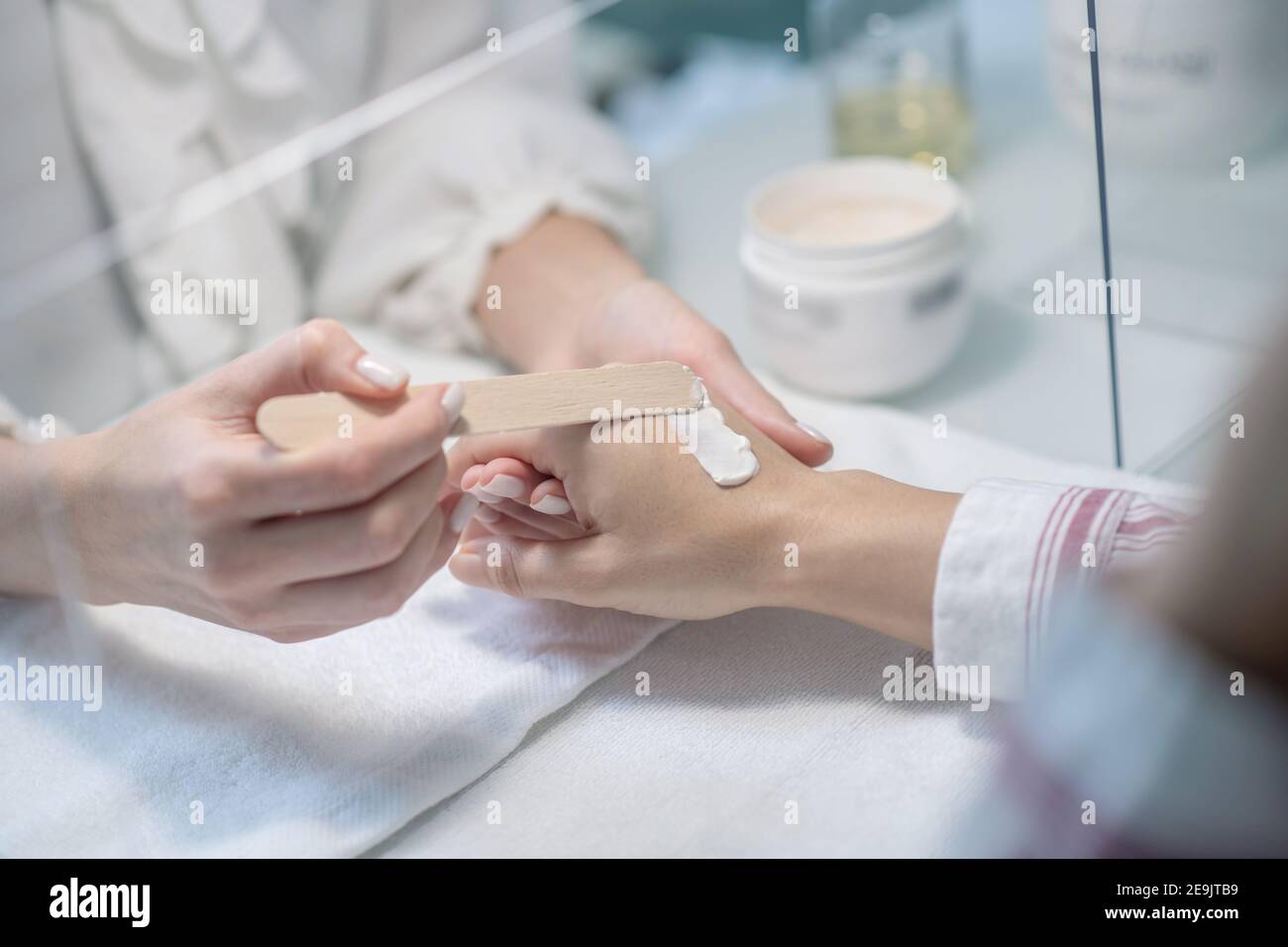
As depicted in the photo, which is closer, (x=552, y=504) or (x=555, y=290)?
(x=552, y=504)

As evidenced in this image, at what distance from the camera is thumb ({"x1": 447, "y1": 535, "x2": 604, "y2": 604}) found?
23.5 inches

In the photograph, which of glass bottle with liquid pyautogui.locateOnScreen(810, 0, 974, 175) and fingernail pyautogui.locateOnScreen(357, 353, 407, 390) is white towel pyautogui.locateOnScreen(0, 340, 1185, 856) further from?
glass bottle with liquid pyautogui.locateOnScreen(810, 0, 974, 175)

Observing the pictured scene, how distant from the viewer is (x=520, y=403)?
0.54 m

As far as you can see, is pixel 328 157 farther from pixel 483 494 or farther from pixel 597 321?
pixel 483 494

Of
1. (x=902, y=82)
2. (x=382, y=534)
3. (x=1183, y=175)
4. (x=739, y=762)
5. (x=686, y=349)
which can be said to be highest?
(x=902, y=82)

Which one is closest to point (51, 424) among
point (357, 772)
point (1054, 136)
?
point (357, 772)

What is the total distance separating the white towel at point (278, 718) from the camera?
1.76ft

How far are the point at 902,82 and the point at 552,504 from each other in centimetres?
60

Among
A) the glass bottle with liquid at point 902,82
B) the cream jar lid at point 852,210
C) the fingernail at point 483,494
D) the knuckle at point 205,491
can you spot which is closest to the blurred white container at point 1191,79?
the cream jar lid at point 852,210

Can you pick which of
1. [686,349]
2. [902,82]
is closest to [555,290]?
[686,349]

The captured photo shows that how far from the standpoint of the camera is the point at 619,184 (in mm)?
937

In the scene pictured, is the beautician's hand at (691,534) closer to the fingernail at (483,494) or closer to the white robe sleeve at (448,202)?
the fingernail at (483,494)

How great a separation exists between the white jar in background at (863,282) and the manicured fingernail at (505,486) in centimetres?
25
